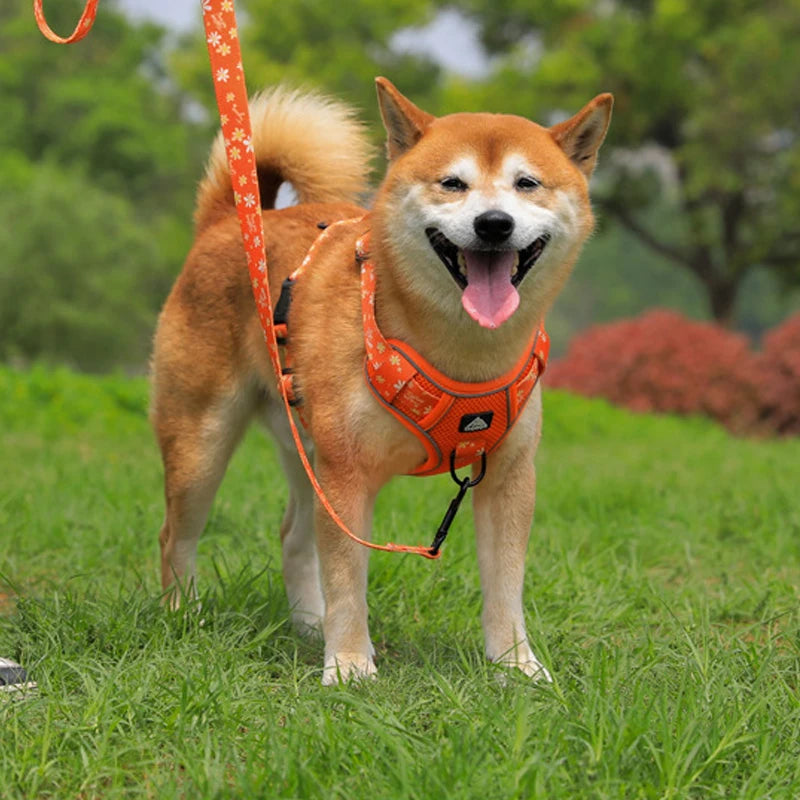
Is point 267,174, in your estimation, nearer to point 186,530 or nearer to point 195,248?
point 195,248

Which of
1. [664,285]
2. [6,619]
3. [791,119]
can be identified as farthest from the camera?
[664,285]

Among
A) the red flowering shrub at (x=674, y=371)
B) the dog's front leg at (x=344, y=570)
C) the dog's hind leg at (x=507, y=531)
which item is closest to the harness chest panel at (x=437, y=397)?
the dog's hind leg at (x=507, y=531)

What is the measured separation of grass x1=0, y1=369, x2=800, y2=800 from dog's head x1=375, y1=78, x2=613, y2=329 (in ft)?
3.10

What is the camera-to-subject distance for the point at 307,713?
244 cm

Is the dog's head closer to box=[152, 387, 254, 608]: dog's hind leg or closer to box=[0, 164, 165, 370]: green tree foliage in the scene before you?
box=[152, 387, 254, 608]: dog's hind leg

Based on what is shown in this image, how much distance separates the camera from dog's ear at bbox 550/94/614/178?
284 cm

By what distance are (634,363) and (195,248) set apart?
10.3 metres

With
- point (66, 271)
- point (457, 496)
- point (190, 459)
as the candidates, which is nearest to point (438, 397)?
point (457, 496)

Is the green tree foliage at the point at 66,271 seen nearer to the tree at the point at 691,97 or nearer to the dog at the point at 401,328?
the tree at the point at 691,97

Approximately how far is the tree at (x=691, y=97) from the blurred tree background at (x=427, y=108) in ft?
0.12

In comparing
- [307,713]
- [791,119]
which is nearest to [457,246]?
[307,713]

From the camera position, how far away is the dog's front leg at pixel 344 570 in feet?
9.34

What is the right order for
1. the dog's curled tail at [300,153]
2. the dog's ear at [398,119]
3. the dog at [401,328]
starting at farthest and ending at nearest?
the dog's curled tail at [300,153] → the dog's ear at [398,119] → the dog at [401,328]

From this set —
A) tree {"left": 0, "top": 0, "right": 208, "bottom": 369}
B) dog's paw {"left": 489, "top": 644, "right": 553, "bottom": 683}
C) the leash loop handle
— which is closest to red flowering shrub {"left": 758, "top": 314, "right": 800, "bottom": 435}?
dog's paw {"left": 489, "top": 644, "right": 553, "bottom": 683}
